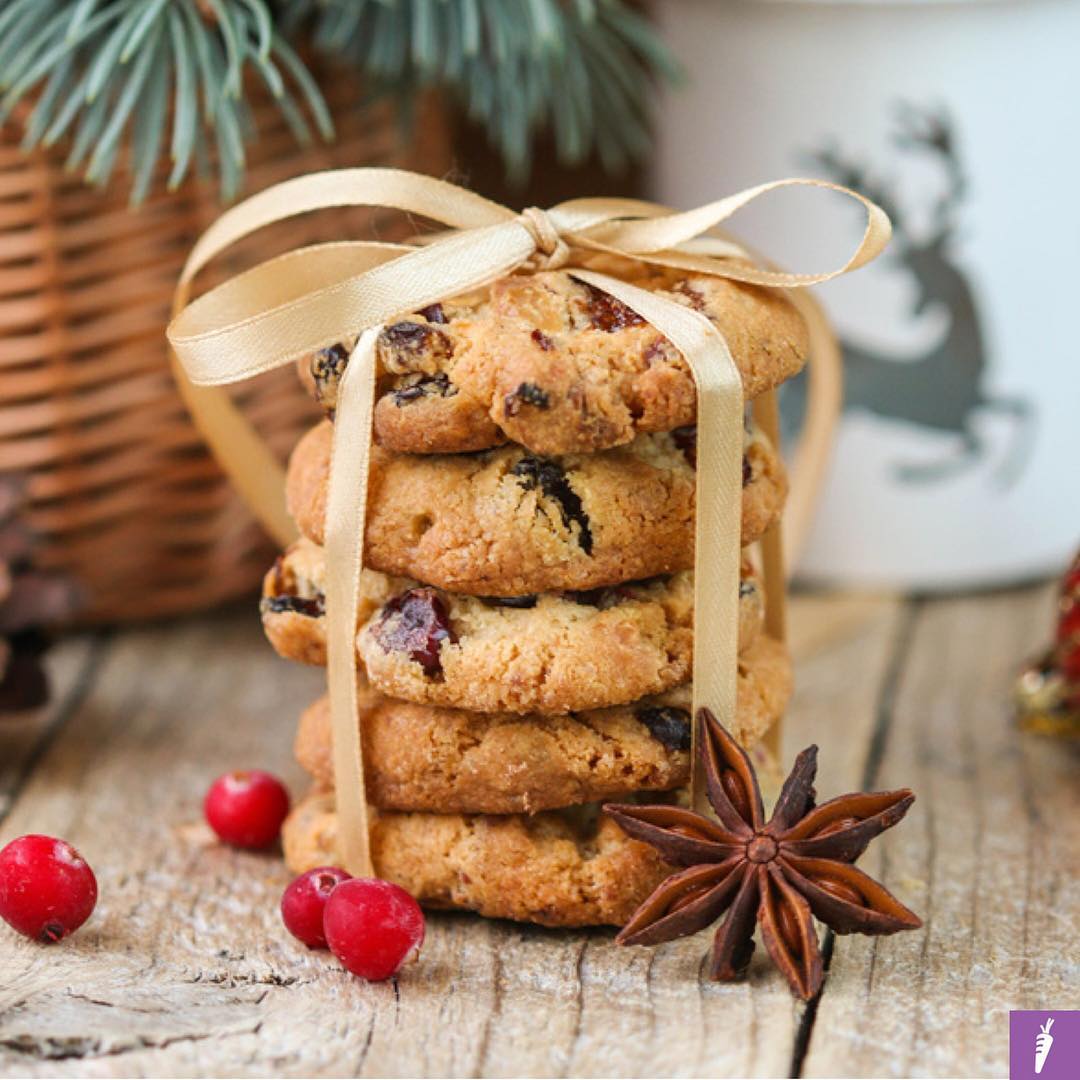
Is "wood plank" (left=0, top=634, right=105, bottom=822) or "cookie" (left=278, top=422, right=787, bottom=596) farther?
"wood plank" (left=0, top=634, right=105, bottom=822)

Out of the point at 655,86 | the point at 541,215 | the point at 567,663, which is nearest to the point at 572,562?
the point at 567,663

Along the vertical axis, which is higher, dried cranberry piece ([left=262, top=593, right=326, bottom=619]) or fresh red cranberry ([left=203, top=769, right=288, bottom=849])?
dried cranberry piece ([left=262, top=593, right=326, bottom=619])

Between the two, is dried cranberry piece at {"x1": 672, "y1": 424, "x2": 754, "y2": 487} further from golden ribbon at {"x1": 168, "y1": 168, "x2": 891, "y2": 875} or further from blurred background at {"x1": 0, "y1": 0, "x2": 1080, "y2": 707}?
blurred background at {"x1": 0, "y1": 0, "x2": 1080, "y2": 707}

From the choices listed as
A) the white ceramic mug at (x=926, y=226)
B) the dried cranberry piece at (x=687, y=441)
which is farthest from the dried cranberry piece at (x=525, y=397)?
the white ceramic mug at (x=926, y=226)

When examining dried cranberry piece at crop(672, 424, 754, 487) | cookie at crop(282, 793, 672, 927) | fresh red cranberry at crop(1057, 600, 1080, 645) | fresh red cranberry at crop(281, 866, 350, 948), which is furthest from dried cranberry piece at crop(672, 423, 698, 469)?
fresh red cranberry at crop(1057, 600, 1080, 645)

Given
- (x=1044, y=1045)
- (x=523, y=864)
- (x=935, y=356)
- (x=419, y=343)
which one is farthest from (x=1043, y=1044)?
(x=935, y=356)

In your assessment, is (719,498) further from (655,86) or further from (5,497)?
(655,86)

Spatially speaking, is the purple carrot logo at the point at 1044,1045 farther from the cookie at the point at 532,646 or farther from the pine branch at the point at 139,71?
the pine branch at the point at 139,71
